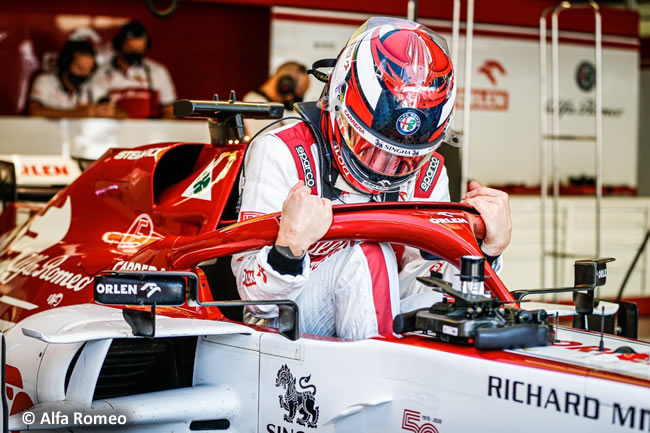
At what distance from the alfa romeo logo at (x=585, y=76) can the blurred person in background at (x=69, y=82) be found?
4486mm

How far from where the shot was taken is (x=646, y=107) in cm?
1195

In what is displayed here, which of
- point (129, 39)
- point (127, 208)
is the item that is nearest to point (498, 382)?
point (127, 208)

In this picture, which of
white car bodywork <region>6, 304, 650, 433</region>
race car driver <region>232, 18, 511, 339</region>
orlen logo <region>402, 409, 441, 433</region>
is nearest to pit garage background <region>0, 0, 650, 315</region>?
race car driver <region>232, 18, 511, 339</region>

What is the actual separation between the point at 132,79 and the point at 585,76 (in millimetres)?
4366

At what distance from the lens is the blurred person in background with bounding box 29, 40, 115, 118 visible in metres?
7.93

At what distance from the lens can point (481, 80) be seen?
842 centimetres

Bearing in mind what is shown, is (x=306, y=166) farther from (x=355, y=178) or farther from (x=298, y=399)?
(x=298, y=399)

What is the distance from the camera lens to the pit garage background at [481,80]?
729 cm

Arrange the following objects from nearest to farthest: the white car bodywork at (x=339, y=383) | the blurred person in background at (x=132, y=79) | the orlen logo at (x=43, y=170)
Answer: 1. the white car bodywork at (x=339, y=383)
2. the orlen logo at (x=43, y=170)
3. the blurred person in background at (x=132, y=79)

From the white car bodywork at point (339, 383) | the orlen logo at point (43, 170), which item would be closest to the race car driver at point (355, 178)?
the white car bodywork at point (339, 383)

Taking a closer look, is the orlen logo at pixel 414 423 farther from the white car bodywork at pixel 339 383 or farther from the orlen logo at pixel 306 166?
the orlen logo at pixel 306 166

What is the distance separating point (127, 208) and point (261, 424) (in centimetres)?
121

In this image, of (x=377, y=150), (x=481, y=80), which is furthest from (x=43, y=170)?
(x=481, y=80)

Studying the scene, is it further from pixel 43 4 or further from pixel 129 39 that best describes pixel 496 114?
pixel 43 4
